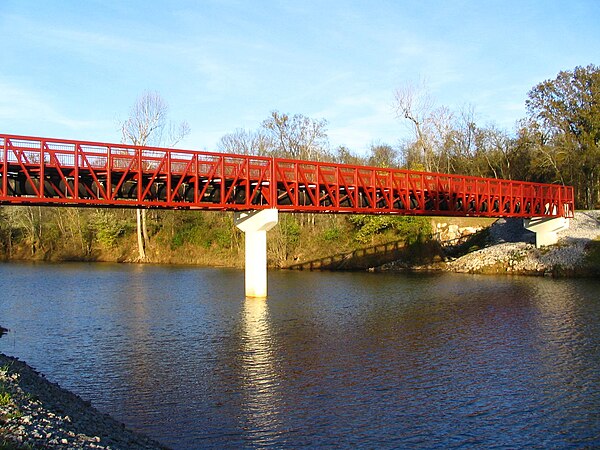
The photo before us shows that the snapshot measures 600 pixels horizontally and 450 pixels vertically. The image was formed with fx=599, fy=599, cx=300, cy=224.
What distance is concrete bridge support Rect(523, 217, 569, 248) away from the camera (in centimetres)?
5928

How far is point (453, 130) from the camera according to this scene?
92000 mm

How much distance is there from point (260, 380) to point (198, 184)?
1950 cm

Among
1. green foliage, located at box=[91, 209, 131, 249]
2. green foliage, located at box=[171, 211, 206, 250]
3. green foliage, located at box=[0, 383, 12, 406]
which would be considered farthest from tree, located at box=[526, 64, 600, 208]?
green foliage, located at box=[0, 383, 12, 406]

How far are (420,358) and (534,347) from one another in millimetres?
5114

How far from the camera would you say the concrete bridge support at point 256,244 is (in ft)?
125

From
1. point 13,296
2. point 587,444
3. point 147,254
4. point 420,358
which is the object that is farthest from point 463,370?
point 147,254

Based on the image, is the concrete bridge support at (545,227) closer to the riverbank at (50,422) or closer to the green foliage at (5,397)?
the riverbank at (50,422)

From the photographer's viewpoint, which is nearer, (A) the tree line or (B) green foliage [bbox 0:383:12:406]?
(B) green foliage [bbox 0:383:12:406]

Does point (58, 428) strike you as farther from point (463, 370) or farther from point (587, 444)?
point (463, 370)

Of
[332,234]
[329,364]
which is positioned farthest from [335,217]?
[329,364]

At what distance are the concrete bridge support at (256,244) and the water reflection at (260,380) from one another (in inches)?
317

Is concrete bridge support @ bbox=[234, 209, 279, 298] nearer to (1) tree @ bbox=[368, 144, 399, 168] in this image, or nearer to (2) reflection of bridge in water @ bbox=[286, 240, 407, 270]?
(2) reflection of bridge in water @ bbox=[286, 240, 407, 270]

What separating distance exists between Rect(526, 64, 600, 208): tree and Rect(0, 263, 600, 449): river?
3834 cm

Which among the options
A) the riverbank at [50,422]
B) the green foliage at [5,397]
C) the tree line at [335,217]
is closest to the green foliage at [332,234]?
the tree line at [335,217]
